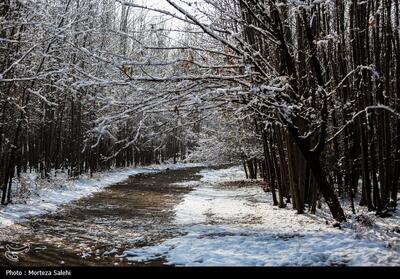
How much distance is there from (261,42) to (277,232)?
5.46 m

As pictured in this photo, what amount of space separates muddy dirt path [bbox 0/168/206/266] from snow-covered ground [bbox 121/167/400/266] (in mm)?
534

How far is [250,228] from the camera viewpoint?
906 centimetres

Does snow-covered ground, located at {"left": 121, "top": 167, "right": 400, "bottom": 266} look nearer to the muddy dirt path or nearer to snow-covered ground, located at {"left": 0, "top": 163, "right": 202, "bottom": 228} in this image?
the muddy dirt path

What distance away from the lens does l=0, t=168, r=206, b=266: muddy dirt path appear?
277 inches

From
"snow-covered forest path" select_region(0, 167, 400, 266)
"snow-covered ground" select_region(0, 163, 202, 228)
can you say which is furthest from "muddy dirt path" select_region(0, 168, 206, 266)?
"snow-covered ground" select_region(0, 163, 202, 228)

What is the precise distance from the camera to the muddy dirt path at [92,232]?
23.1 feet

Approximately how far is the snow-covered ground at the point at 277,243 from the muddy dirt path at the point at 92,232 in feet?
1.75

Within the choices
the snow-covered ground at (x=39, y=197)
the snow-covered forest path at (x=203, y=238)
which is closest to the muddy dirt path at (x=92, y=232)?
the snow-covered forest path at (x=203, y=238)

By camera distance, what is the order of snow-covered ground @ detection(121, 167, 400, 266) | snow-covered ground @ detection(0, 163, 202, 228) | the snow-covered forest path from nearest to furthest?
snow-covered ground @ detection(121, 167, 400, 266) < the snow-covered forest path < snow-covered ground @ detection(0, 163, 202, 228)

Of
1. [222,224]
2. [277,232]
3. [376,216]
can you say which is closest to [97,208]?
[222,224]

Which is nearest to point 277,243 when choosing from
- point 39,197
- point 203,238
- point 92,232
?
point 203,238

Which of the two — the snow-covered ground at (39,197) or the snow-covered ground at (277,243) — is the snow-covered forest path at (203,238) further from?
the snow-covered ground at (39,197)

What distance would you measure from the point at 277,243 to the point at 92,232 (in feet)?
14.7

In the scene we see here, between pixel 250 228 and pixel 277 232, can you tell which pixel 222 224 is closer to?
pixel 250 228
